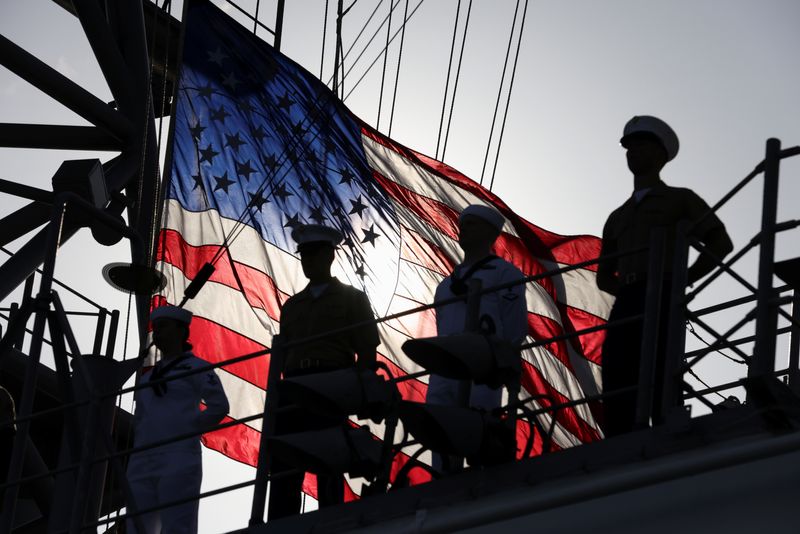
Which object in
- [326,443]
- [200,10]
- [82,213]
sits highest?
[200,10]

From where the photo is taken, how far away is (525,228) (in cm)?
1036

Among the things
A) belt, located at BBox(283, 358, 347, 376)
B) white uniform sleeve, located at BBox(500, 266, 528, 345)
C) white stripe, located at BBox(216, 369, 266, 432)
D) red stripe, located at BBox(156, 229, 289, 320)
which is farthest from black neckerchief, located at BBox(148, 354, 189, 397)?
red stripe, located at BBox(156, 229, 289, 320)

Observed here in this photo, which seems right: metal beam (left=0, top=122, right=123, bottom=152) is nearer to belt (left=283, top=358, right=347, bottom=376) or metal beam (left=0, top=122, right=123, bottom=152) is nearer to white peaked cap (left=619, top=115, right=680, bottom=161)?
belt (left=283, top=358, right=347, bottom=376)

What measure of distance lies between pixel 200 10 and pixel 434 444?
19.6 ft

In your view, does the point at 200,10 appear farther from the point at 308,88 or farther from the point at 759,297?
the point at 759,297

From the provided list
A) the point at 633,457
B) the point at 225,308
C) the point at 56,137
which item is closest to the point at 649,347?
the point at 633,457

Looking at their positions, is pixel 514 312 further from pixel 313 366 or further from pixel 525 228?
pixel 525 228

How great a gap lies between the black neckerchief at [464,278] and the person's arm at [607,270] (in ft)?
1.48

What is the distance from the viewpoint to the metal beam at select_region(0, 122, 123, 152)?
30.7ft

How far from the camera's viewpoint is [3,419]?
7.31 metres

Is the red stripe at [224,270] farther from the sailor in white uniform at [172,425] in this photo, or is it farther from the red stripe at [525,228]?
the sailor in white uniform at [172,425]

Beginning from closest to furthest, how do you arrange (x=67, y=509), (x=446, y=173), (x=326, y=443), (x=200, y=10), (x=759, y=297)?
(x=759, y=297) < (x=326, y=443) < (x=67, y=509) < (x=200, y=10) < (x=446, y=173)

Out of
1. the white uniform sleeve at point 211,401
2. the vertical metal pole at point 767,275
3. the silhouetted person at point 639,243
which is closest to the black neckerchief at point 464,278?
the silhouetted person at point 639,243

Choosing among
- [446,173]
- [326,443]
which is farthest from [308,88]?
[326,443]
